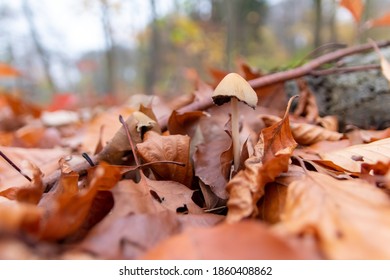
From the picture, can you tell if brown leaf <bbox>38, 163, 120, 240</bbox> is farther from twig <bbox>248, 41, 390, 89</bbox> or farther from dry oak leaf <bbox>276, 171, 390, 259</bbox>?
twig <bbox>248, 41, 390, 89</bbox>

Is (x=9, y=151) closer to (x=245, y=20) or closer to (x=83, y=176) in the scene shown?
(x=83, y=176)

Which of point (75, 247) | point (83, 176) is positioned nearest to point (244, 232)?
point (75, 247)

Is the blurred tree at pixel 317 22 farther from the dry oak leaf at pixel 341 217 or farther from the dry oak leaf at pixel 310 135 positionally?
the dry oak leaf at pixel 341 217

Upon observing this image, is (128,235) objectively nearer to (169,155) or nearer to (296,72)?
(169,155)

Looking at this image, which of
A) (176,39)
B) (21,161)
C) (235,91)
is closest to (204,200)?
(235,91)

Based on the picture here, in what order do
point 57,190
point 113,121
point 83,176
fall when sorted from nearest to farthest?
point 57,190 < point 83,176 < point 113,121

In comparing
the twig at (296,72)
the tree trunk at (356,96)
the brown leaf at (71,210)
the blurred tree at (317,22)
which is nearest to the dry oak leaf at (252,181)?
the brown leaf at (71,210)

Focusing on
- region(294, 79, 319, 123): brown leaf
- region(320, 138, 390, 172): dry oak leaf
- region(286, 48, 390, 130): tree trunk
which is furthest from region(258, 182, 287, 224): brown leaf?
region(286, 48, 390, 130): tree trunk
